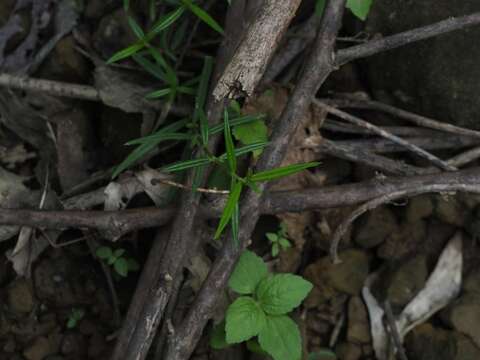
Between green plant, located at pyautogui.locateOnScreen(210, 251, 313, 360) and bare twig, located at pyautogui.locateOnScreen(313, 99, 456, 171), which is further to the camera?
bare twig, located at pyautogui.locateOnScreen(313, 99, 456, 171)

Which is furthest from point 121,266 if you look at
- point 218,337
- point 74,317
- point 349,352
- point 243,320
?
point 349,352

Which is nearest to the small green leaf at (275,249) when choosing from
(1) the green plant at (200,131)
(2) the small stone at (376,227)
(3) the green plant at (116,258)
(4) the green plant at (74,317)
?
(1) the green plant at (200,131)

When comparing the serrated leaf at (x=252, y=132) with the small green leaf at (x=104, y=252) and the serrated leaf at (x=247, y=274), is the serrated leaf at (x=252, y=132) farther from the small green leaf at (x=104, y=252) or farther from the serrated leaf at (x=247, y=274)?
the small green leaf at (x=104, y=252)

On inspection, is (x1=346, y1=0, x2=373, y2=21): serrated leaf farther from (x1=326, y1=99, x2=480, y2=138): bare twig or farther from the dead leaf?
the dead leaf

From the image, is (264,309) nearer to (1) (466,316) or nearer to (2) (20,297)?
(1) (466,316)

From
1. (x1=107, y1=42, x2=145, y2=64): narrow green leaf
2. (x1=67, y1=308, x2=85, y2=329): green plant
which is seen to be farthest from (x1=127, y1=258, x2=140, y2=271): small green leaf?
(x1=107, y1=42, x2=145, y2=64): narrow green leaf

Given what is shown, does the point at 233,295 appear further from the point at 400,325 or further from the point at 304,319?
the point at 400,325

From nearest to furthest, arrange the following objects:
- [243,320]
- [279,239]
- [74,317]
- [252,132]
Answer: [243,320] < [252,132] < [279,239] < [74,317]

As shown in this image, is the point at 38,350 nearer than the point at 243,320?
No
